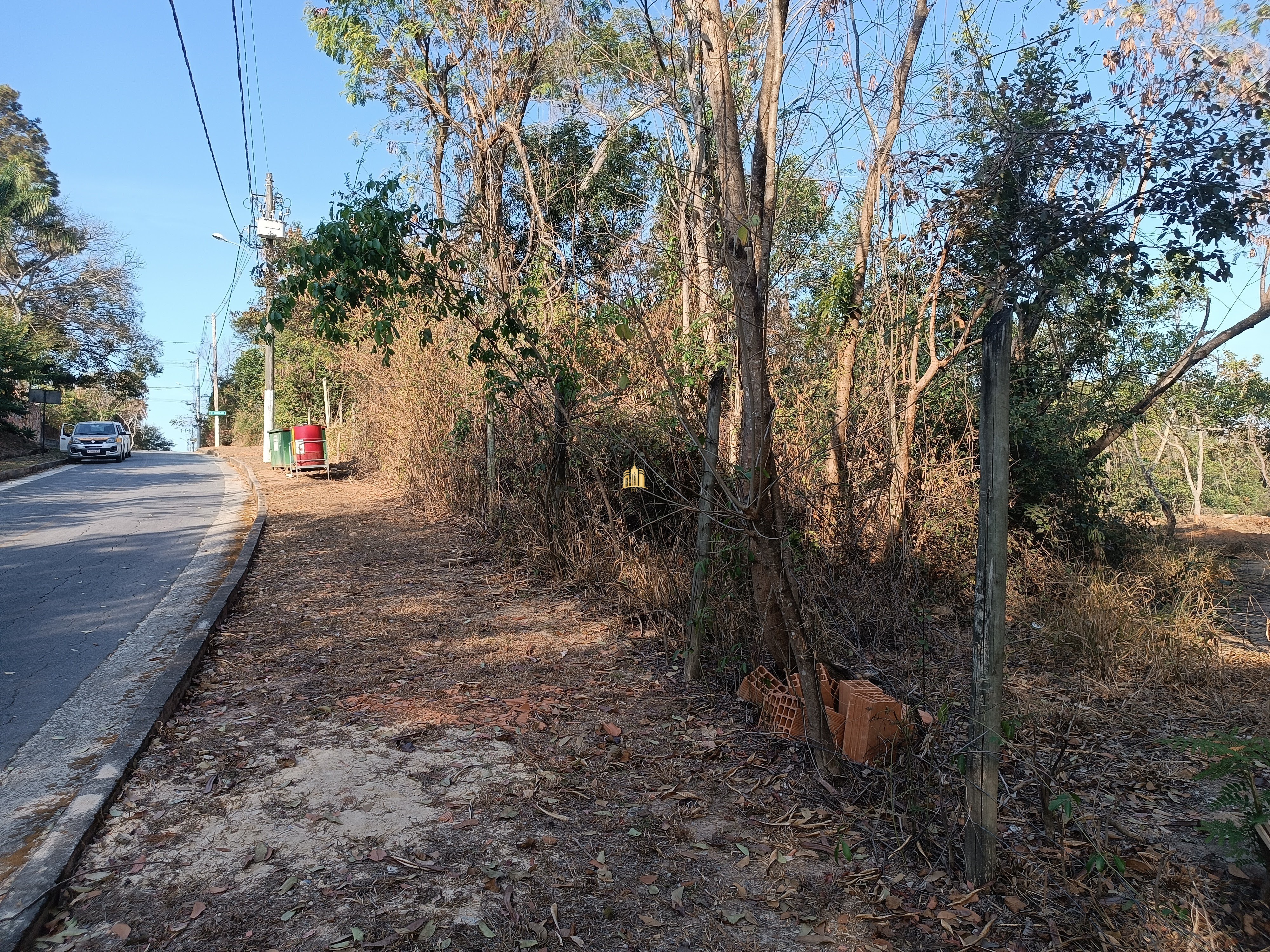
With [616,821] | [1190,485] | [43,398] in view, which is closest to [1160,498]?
[616,821]

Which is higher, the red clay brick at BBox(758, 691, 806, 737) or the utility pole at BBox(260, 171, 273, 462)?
the utility pole at BBox(260, 171, 273, 462)

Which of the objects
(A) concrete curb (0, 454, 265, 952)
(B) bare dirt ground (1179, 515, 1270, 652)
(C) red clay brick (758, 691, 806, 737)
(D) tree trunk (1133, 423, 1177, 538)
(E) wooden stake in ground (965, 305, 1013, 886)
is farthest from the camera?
(D) tree trunk (1133, 423, 1177, 538)

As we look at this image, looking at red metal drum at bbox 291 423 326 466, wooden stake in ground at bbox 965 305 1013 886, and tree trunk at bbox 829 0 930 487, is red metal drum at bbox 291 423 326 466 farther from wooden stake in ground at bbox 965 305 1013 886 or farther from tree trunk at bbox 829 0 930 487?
wooden stake in ground at bbox 965 305 1013 886

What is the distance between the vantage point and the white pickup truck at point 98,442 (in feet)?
87.4

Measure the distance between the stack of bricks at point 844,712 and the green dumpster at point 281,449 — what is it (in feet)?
53.4

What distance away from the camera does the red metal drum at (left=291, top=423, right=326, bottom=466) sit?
18156mm

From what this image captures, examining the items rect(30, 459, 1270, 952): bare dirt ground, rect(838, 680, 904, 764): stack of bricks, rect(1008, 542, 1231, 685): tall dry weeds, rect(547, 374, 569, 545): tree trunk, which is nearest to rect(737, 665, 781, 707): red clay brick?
rect(30, 459, 1270, 952): bare dirt ground

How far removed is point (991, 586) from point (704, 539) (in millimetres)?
2307

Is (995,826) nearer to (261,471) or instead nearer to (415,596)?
(415,596)

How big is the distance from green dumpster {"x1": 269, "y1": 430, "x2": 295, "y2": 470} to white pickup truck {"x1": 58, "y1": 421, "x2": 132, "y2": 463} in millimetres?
7756

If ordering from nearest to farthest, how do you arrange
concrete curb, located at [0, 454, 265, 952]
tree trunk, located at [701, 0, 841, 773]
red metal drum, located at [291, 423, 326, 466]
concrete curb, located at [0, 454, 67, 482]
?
1. concrete curb, located at [0, 454, 265, 952]
2. tree trunk, located at [701, 0, 841, 773]
3. red metal drum, located at [291, 423, 326, 466]
4. concrete curb, located at [0, 454, 67, 482]

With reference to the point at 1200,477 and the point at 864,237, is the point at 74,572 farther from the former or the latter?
the point at 1200,477

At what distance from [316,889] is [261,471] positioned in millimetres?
21597

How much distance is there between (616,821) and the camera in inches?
143
